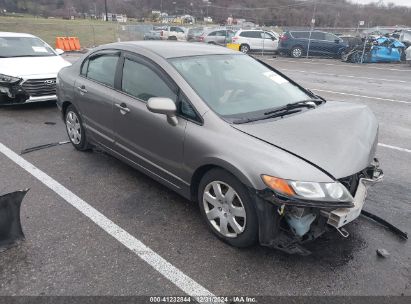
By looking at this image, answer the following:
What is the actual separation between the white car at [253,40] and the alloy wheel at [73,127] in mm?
18335

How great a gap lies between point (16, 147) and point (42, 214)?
2.23m

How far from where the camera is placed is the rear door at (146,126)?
329 centimetres

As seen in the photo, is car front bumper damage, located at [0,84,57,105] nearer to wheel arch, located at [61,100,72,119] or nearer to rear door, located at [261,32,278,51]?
wheel arch, located at [61,100,72,119]

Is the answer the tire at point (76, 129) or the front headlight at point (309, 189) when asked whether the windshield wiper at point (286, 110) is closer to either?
the front headlight at point (309, 189)

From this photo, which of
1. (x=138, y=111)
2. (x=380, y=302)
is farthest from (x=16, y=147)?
(x=380, y=302)

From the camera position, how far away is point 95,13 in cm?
8588

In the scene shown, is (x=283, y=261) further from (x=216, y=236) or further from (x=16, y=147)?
(x=16, y=147)

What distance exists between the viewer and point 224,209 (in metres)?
2.93

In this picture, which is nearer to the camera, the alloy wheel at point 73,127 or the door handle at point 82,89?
the door handle at point 82,89

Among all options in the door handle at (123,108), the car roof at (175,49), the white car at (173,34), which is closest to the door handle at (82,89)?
the car roof at (175,49)

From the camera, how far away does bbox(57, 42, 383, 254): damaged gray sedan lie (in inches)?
101

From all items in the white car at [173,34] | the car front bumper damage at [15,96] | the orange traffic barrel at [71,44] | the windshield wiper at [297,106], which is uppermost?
the windshield wiper at [297,106]

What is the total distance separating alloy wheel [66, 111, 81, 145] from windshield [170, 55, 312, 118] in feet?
6.80

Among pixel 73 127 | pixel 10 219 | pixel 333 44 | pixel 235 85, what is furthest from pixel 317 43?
pixel 10 219
